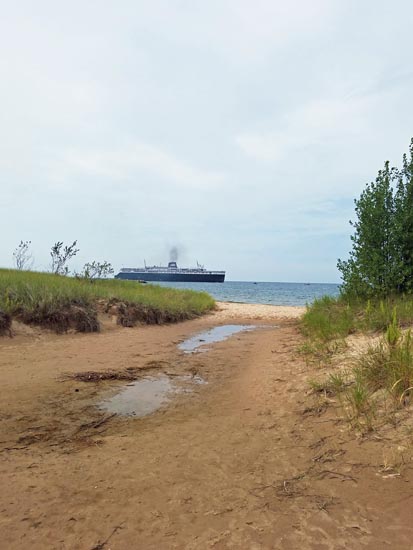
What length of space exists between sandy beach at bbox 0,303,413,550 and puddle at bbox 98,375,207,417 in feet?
0.53

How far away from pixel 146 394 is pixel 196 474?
2557 mm

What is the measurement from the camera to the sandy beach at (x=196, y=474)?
2.25 meters

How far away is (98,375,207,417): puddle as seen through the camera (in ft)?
15.5

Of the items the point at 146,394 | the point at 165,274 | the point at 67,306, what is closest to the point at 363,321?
the point at 146,394

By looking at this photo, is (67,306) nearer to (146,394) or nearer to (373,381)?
(146,394)

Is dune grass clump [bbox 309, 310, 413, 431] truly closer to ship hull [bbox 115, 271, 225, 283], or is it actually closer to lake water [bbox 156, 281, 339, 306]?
lake water [bbox 156, 281, 339, 306]

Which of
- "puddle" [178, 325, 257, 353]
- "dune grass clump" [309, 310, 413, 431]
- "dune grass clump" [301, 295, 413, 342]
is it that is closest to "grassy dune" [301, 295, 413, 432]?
"dune grass clump" [309, 310, 413, 431]

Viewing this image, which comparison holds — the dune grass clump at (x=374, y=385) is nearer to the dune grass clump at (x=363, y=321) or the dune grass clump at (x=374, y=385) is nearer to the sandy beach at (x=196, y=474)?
the sandy beach at (x=196, y=474)

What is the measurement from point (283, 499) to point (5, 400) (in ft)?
12.7

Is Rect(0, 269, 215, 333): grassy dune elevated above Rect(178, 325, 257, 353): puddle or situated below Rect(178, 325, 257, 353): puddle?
above

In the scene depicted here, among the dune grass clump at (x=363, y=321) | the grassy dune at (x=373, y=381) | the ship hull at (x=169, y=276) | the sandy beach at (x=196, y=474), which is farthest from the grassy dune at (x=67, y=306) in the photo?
the ship hull at (x=169, y=276)

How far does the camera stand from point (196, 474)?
2.98m

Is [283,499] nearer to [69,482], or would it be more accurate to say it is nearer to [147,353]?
[69,482]

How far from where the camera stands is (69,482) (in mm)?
2869
